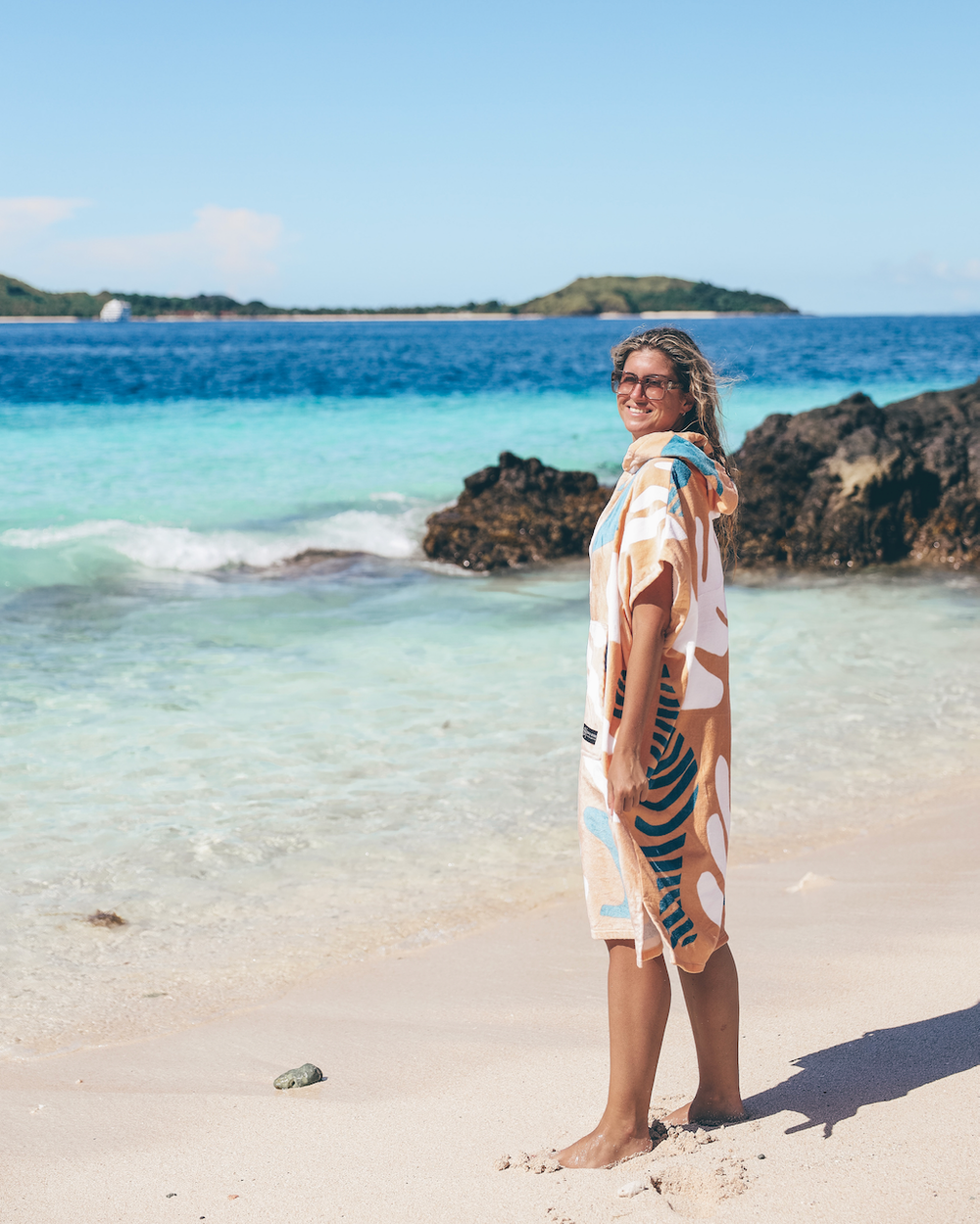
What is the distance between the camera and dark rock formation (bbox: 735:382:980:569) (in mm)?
12477

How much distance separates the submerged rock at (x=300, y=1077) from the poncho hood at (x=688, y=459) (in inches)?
75.4

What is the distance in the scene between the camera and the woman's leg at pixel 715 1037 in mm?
2605

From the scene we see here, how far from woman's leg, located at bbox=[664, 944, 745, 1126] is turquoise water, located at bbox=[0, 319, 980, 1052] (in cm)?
168

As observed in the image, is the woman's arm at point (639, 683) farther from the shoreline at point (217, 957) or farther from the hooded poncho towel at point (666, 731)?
the shoreline at point (217, 957)

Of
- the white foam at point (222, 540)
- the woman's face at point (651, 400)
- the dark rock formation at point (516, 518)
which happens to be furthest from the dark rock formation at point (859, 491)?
the woman's face at point (651, 400)

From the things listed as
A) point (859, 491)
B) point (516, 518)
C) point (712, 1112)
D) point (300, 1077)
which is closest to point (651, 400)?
point (712, 1112)

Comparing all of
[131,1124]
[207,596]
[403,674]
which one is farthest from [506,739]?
[207,596]

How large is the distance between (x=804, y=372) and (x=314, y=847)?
1709 inches

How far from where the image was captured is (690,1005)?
103 inches

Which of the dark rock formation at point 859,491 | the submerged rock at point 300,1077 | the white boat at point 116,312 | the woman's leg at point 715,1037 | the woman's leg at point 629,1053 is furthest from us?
the white boat at point 116,312

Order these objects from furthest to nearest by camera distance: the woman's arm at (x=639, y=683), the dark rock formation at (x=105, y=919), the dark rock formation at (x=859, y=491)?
the dark rock formation at (x=859, y=491) → the dark rock formation at (x=105, y=919) → the woman's arm at (x=639, y=683)

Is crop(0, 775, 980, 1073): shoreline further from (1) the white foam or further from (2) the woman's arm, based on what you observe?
(1) the white foam

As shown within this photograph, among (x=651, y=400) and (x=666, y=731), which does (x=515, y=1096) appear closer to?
(x=666, y=731)

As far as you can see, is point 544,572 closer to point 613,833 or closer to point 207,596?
point 207,596
